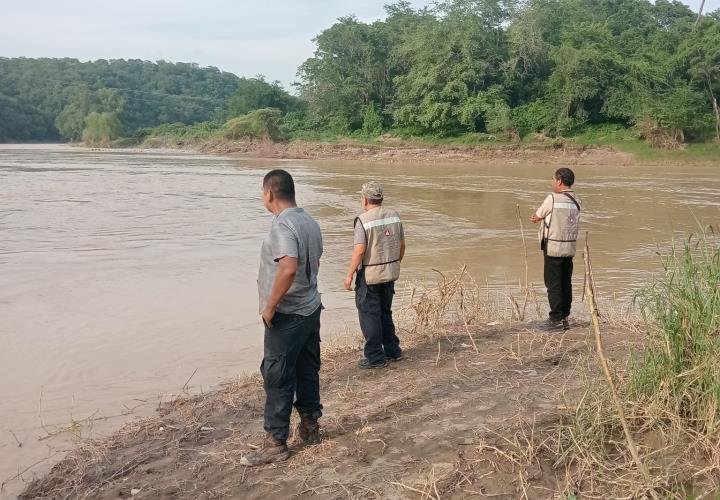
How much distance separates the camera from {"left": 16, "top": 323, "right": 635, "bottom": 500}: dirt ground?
3.26 m

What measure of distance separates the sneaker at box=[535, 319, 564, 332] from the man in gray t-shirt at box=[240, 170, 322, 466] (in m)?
2.92

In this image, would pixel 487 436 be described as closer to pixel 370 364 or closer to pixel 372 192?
pixel 370 364

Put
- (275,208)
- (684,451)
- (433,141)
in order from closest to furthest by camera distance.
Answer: (684,451) → (275,208) → (433,141)

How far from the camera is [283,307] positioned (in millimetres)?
3729

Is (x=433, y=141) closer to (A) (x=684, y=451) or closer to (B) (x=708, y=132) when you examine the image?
(B) (x=708, y=132)

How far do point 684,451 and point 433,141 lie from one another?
4427cm

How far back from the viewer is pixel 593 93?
4197cm

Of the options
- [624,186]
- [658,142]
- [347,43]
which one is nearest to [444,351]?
[624,186]

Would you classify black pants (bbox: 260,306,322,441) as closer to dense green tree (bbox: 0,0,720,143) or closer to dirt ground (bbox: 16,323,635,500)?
dirt ground (bbox: 16,323,635,500)

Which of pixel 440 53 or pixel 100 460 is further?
pixel 440 53

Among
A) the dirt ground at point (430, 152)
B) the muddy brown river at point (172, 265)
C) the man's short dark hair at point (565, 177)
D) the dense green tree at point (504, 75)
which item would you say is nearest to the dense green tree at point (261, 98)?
the dense green tree at point (504, 75)

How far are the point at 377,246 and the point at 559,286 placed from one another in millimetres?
1933

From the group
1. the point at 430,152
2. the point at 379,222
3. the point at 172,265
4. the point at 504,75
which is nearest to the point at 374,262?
the point at 379,222

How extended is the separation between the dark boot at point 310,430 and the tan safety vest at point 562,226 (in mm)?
3085
